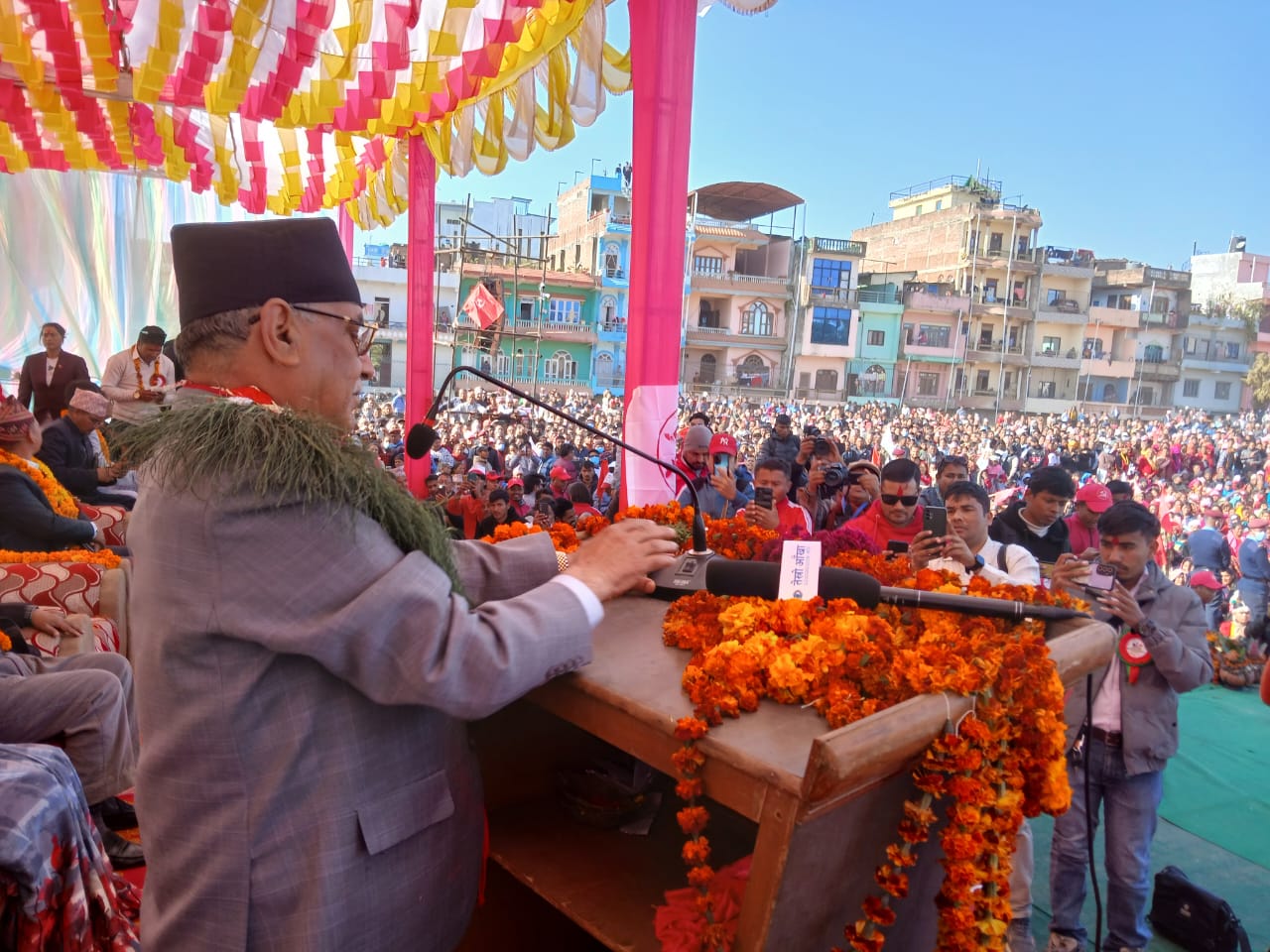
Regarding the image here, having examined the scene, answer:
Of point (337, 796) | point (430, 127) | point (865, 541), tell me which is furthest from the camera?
point (430, 127)

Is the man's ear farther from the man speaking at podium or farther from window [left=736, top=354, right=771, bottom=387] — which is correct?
window [left=736, top=354, right=771, bottom=387]

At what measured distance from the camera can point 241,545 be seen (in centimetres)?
106

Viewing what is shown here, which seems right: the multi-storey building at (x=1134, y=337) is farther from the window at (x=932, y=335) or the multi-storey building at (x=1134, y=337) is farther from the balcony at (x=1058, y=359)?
the window at (x=932, y=335)

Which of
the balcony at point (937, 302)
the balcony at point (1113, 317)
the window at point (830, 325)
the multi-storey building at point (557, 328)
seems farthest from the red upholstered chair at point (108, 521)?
the balcony at point (1113, 317)

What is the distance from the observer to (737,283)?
34.2m

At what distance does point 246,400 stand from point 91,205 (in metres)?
11.9

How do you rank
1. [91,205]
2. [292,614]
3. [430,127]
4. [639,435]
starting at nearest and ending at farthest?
[292,614]
[639,435]
[430,127]
[91,205]

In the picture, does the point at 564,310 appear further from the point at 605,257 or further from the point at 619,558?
the point at 619,558

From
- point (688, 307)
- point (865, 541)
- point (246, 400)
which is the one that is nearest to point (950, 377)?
point (688, 307)

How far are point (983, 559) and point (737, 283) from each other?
32.5m

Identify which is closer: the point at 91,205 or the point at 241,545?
the point at 241,545

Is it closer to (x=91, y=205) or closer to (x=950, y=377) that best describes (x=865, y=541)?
(x=91, y=205)

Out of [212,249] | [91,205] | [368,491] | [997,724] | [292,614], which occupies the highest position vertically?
[91,205]

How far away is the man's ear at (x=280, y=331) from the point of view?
1242 millimetres
